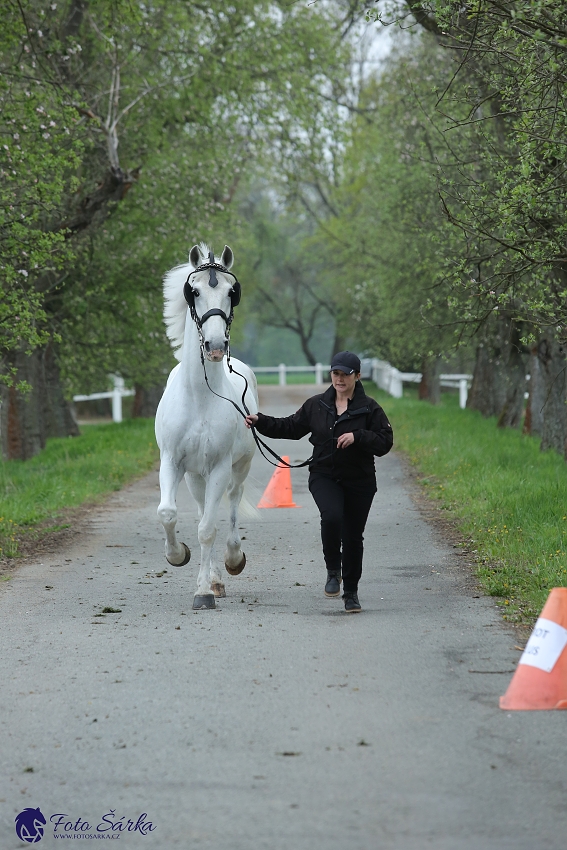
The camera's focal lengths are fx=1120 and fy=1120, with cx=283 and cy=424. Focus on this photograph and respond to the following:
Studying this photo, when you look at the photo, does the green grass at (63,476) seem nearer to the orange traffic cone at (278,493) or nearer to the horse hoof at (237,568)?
the orange traffic cone at (278,493)

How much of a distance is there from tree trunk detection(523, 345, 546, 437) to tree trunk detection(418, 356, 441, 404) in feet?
30.8

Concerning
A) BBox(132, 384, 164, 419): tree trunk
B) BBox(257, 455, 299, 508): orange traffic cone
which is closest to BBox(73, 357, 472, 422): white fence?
BBox(132, 384, 164, 419): tree trunk

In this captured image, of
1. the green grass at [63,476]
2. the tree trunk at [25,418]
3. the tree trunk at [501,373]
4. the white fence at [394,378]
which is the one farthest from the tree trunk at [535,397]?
the white fence at [394,378]

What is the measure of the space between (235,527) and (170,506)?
1.43 m

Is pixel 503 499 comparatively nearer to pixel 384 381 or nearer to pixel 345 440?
pixel 345 440

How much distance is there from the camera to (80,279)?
20641 millimetres

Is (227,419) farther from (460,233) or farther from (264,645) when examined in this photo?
(460,233)

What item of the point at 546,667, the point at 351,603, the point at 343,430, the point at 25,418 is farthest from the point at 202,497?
the point at 25,418

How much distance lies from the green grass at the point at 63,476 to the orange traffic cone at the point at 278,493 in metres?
2.53

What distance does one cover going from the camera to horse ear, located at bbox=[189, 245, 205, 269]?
8.65m

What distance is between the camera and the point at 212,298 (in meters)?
8.37

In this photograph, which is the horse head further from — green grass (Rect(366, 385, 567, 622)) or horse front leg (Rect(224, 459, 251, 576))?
green grass (Rect(366, 385, 567, 622))

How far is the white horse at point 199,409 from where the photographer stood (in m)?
8.48

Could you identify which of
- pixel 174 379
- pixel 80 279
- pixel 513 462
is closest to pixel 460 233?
pixel 513 462
